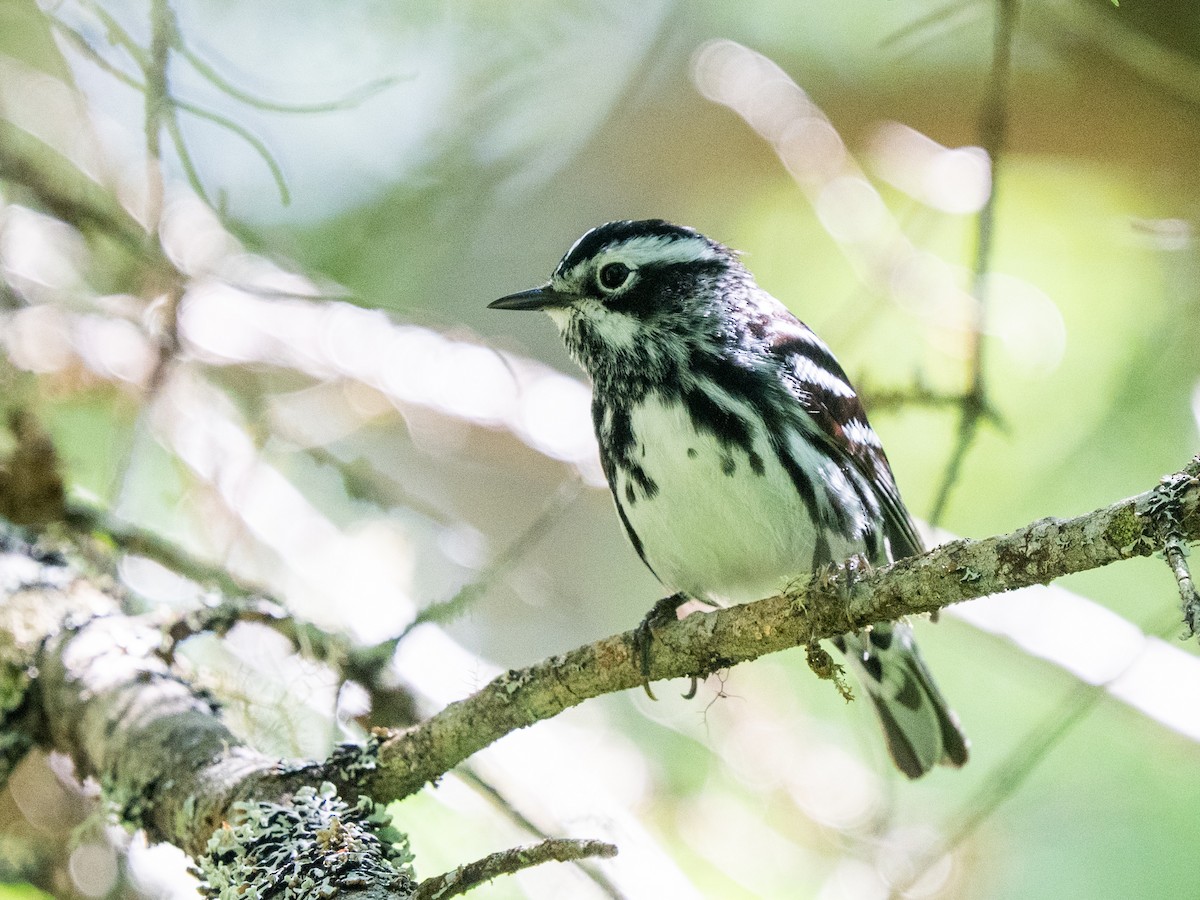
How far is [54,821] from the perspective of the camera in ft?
12.5

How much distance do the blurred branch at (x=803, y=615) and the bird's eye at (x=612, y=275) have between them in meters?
1.26

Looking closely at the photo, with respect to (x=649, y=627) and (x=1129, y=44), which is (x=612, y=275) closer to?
(x=649, y=627)

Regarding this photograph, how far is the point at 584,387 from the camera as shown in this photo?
505cm

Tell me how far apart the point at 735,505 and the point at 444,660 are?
1.36 m

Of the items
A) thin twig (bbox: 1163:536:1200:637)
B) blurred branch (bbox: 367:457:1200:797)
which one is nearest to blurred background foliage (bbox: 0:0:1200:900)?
blurred branch (bbox: 367:457:1200:797)

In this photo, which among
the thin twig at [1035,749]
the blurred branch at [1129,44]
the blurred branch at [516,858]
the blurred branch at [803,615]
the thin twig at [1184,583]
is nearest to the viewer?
the thin twig at [1184,583]

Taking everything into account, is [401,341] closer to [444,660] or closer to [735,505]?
[444,660]

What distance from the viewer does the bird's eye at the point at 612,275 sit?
341 centimetres

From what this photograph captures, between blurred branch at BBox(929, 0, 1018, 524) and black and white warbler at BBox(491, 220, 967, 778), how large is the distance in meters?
0.25

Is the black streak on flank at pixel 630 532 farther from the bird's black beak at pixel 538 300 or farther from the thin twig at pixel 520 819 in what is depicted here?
the thin twig at pixel 520 819

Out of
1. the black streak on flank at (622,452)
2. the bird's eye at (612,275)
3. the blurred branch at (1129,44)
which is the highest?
the blurred branch at (1129,44)

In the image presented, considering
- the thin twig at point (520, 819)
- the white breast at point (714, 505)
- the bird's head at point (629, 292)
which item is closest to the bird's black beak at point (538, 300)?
the bird's head at point (629, 292)

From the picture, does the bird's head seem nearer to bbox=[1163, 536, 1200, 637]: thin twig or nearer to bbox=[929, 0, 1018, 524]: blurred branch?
bbox=[929, 0, 1018, 524]: blurred branch

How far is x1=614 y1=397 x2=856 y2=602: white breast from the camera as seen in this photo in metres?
2.93
